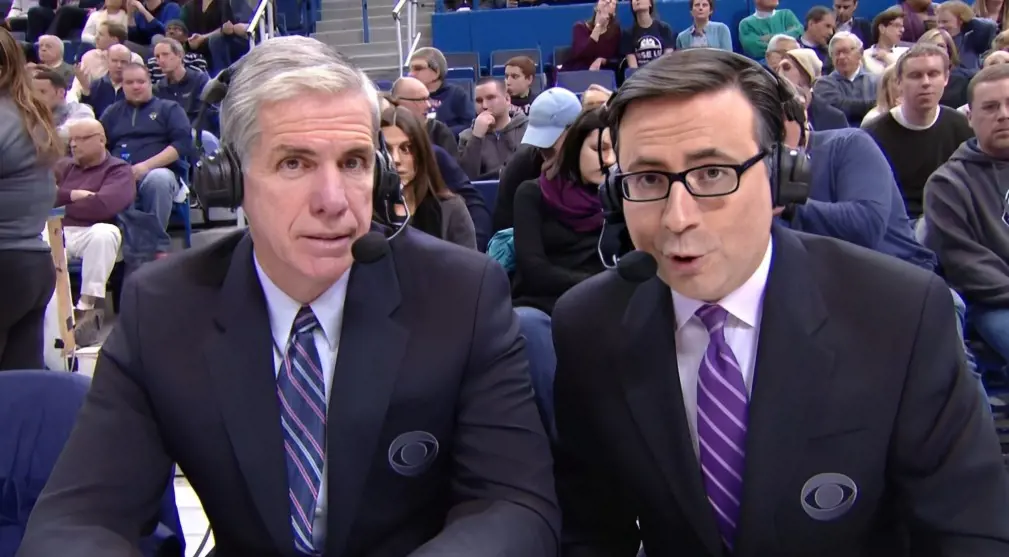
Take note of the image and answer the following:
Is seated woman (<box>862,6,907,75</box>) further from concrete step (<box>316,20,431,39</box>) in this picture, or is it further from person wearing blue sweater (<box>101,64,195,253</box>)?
concrete step (<box>316,20,431,39</box>)

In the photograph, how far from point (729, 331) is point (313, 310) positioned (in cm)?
59

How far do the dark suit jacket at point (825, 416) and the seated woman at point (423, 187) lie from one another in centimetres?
191

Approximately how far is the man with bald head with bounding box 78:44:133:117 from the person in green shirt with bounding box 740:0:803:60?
194 inches

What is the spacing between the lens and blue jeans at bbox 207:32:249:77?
877 centimetres

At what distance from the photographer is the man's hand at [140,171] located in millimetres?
5375

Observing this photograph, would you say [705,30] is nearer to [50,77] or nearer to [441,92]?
[441,92]

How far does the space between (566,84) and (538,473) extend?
701cm

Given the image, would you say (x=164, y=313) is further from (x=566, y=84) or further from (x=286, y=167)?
(x=566, y=84)

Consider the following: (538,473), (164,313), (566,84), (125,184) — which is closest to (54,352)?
(125,184)

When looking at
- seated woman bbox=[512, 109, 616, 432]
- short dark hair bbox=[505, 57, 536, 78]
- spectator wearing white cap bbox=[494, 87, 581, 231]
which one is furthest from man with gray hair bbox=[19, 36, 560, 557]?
short dark hair bbox=[505, 57, 536, 78]

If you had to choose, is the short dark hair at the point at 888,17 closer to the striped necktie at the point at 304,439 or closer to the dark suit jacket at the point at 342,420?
the dark suit jacket at the point at 342,420

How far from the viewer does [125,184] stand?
16.3ft

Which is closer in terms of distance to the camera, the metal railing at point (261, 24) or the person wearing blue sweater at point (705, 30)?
the metal railing at point (261, 24)

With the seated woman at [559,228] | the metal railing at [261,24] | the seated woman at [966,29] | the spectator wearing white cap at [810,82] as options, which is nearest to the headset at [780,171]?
the seated woman at [559,228]
